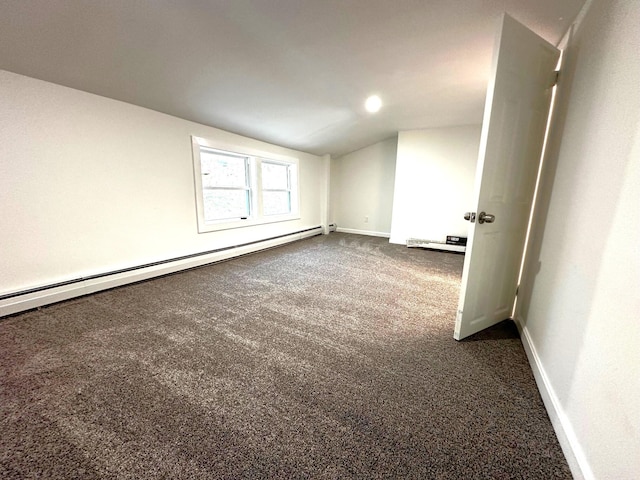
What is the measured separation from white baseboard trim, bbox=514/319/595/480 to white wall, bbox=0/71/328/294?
3556 millimetres

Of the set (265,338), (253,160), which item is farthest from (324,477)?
(253,160)

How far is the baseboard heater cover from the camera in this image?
14.3ft

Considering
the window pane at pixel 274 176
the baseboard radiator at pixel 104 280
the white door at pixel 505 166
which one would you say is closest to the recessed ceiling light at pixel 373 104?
the white door at pixel 505 166

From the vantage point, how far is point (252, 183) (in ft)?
13.5

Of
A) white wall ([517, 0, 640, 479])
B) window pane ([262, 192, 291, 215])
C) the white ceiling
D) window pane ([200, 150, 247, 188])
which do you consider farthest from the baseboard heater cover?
window pane ([200, 150, 247, 188])

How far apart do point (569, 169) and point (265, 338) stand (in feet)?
6.88

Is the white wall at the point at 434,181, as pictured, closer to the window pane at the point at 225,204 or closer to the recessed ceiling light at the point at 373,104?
the recessed ceiling light at the point at 373,104

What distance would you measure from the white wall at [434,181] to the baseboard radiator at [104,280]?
308 centimetres

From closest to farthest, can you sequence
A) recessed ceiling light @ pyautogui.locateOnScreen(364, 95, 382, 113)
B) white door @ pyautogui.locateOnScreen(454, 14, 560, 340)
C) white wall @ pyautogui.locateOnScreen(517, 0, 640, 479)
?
1. white wall @ pyautogui.locateOnScreen(517, 0, 640, 479)
2. white door @ pyautogui.locateOnScreen(454, 14, 560, 340)
3. recessed ceiling light @ pyautogui.locateOnScreen(364, 95, 382, 113)

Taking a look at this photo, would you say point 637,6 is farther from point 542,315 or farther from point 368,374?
point 368,374

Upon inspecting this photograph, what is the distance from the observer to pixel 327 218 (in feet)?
19.8

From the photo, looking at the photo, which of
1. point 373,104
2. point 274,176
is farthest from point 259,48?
point 274,176

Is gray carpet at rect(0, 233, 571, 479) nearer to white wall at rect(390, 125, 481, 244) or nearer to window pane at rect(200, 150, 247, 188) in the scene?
window pane at rect(200, 150, 247, 188)

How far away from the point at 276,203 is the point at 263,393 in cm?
400
